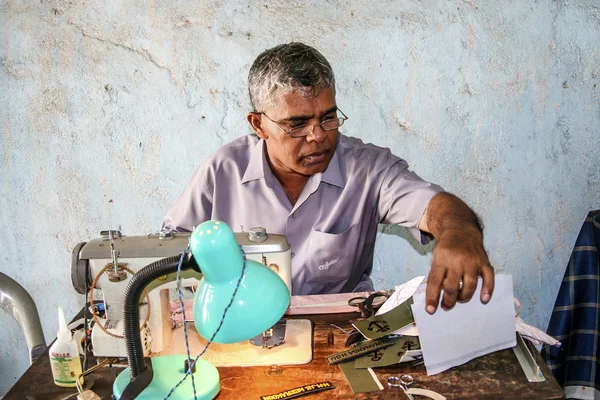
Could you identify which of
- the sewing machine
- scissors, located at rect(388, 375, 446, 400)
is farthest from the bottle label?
scissors, located at rect(388, 375, 446, 400)

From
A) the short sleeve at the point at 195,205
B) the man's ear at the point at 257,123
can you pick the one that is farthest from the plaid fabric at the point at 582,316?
the short sleeve at the point at 195,205

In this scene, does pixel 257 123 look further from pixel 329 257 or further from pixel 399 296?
pixel 399 296

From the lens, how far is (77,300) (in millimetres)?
2623

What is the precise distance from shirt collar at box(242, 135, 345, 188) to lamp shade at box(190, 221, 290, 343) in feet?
3.23

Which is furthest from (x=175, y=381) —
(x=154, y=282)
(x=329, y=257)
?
(x=329, y=257)

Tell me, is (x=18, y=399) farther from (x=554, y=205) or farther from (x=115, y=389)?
(x=554, y=205)

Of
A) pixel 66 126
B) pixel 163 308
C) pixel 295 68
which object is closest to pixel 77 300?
pixel 66 126

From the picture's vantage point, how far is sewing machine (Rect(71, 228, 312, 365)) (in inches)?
53.4

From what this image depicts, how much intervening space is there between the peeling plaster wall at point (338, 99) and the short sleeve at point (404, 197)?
47 centimetres

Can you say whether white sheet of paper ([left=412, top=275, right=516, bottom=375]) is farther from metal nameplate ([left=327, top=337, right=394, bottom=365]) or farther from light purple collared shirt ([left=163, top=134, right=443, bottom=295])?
light purple collared shirt ([left=163, top=134, right=443, bottom=295])

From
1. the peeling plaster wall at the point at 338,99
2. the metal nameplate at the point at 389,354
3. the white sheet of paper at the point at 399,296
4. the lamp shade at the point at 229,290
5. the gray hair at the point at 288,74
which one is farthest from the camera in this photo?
the peeling plaster wall at the point at 338,99

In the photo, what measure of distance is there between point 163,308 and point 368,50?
141 cm

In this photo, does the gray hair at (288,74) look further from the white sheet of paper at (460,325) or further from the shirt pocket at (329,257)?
the white sheet of paper at (460,325)

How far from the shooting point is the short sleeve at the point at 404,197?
5.88 ft
